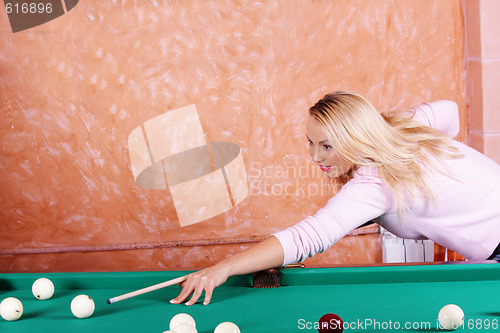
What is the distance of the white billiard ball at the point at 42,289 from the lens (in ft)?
5.59

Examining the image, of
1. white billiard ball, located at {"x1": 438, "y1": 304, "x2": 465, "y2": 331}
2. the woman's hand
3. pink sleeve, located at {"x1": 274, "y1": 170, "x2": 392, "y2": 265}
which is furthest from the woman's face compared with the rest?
white billiard ball, located at {"x1": 438, "y1": 304, "x2": 465, "y2": 331}

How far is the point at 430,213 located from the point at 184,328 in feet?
3.29

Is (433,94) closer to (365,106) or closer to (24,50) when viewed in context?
(365,106)

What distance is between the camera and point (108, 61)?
135 inches

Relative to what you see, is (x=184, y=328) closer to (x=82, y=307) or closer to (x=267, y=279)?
(x=82, y=307)

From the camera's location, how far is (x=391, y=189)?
5.88 feet

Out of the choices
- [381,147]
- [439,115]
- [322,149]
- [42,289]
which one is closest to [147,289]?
[42,289]

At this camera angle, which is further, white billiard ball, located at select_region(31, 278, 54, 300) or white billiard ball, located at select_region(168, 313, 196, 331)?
white billiard ball, located at select_region(31, 278, 54, 300)

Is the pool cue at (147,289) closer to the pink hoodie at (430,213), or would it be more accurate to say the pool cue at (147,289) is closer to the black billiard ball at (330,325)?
the pink hoodie at (430,213)

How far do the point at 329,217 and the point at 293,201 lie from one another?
1.79m

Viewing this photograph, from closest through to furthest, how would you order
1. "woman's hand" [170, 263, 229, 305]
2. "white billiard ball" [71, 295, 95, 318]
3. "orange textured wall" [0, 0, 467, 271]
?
"white billiard ball" [71, 295, 95, 318] → "woman's hand" [170, 263, 229, 305] → "orange textured wall" [0, 0, 467, 271]

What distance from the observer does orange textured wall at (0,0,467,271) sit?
3422 mm

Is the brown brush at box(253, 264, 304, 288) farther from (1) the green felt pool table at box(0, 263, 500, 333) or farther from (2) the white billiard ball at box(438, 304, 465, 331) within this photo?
(2) the white billiard ball at box(438, 304, 465, 331)

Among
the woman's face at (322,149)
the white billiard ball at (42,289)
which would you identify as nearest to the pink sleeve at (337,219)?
the woman's face at (322,149)
